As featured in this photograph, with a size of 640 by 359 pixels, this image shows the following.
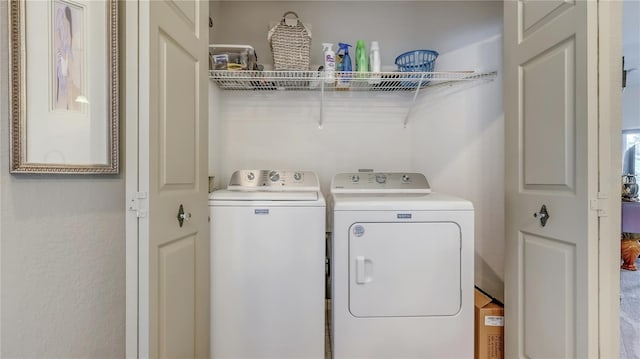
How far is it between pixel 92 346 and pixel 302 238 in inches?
36.2

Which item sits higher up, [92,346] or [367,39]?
[367,39]

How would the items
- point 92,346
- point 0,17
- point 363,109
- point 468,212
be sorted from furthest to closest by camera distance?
point 363,109 → point 468,212 → point 92,346 → point 0,17

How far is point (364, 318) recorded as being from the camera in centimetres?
147

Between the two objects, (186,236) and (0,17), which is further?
(186,236)

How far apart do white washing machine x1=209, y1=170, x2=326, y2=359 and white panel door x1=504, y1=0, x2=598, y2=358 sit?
995 mm

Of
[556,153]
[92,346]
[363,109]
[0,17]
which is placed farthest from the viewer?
[363,109]

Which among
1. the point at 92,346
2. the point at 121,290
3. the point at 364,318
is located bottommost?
the point at 364,318

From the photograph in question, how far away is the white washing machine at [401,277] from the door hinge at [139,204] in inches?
Result: 33.8

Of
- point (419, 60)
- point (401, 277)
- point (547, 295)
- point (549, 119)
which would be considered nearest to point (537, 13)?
point (549, 119)

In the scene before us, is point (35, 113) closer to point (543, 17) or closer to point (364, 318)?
point (364, 318)

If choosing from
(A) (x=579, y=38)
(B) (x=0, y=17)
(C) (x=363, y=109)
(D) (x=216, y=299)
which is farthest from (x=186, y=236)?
(A) (x=579, y=38)

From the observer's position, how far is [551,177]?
1211 millimetres

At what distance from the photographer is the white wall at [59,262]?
2.80ft

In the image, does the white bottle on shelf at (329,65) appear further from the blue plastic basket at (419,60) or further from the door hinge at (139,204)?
the door hinge at (139,204)
